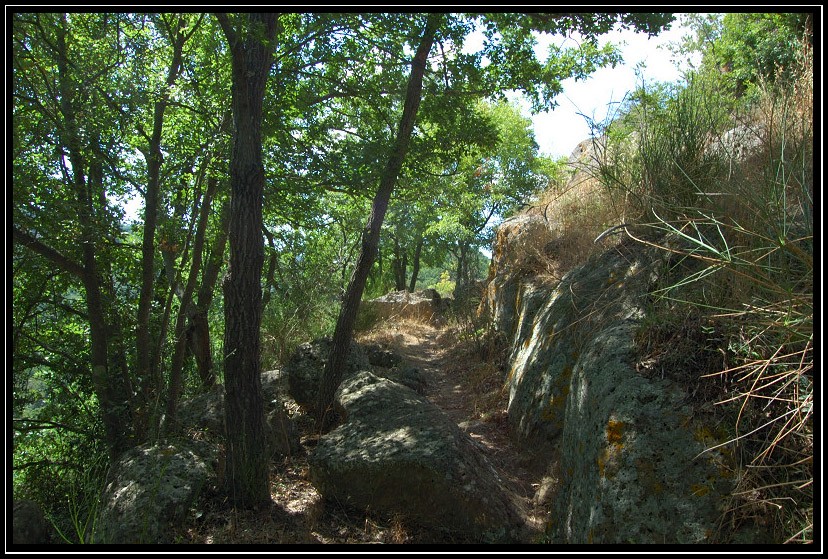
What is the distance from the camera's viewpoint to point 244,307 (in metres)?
4.41

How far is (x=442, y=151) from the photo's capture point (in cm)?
748

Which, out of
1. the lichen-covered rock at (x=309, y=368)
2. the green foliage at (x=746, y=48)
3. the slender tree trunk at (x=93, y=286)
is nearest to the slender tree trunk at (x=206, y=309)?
the lichen-covered rock at (x=309, y=368)

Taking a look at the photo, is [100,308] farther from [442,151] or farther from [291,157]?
[442,151]

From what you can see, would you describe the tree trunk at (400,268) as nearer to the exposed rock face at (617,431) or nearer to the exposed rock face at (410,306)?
the exposed rock face at (410,306)

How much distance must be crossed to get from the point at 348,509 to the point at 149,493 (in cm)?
154

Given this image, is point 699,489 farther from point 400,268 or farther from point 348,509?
point 400,268

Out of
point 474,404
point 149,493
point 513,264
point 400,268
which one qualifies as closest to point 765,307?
point 149,493

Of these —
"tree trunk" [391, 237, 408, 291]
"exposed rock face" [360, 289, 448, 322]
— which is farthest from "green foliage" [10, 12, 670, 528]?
"tree trunk" [391, 237, 408, 291]

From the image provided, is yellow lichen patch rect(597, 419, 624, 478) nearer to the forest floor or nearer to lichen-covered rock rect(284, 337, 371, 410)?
the forest floor

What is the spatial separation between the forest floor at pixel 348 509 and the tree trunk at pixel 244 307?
241 millimetres

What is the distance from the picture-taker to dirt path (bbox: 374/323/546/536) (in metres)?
4.91

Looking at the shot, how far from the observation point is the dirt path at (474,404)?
491cm

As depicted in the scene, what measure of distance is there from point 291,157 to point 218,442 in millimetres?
3860

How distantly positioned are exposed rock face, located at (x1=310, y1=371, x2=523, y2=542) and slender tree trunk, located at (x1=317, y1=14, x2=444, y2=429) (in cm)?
178
